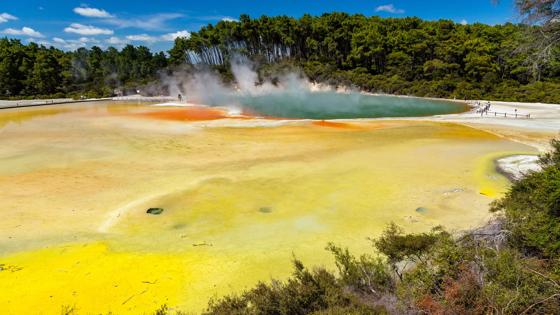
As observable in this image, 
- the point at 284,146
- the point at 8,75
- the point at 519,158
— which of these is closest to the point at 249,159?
the point at 284,146

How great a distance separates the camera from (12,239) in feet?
30.0

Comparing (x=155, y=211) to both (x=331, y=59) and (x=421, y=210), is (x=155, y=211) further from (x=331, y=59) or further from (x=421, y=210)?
(x=331, y=59)

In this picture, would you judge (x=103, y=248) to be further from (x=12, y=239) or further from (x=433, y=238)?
(x=433, y=238)

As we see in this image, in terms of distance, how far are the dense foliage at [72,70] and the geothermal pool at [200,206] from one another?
4925 centimetres

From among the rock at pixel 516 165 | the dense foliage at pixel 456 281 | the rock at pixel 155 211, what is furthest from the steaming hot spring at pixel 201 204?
the dense foliage at pixel 456 281

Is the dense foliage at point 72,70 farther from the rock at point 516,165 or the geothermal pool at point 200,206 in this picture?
the rock at point 516,165

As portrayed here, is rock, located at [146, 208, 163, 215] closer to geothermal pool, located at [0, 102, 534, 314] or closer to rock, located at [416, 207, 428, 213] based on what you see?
geothermal pool, located at [0, 102, 534, 314]

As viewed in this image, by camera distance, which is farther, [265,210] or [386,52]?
[386,52]

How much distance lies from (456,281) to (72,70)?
81209 millimetres

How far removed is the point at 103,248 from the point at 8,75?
68.0m

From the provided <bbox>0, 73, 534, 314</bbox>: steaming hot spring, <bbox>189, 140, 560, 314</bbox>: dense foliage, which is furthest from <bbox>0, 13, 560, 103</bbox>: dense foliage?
<bbox>189, 140, 560, 314</bbox>: dense foliage

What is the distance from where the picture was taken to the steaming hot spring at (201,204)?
7.39 meters

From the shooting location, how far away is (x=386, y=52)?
6819 centimetres

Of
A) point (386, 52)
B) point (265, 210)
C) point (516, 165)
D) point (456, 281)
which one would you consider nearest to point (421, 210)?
point (265, 210)
